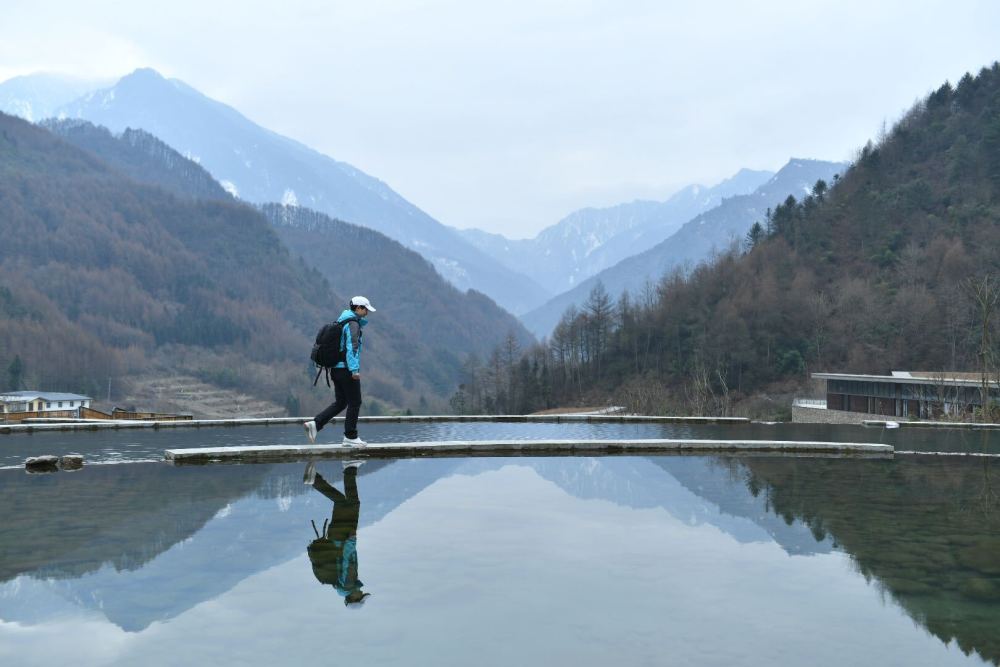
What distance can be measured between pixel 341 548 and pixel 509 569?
1299 mm

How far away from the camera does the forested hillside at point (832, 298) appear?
3750 inches

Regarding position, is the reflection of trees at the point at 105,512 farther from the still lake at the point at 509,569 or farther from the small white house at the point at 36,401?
the small white house at the point at 36,401

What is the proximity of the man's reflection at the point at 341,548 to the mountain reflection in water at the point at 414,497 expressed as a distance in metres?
0.11

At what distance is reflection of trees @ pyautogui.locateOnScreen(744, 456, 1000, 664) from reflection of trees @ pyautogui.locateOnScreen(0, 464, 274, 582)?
4794mm

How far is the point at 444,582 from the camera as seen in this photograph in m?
5.40

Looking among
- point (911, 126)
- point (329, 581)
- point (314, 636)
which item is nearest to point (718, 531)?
point (329, 581)

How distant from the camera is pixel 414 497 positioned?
8.45 m

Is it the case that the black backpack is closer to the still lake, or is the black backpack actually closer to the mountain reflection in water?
the mountain reflection in water

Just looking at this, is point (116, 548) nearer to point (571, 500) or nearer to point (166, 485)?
point (166, 485)

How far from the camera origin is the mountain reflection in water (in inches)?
201

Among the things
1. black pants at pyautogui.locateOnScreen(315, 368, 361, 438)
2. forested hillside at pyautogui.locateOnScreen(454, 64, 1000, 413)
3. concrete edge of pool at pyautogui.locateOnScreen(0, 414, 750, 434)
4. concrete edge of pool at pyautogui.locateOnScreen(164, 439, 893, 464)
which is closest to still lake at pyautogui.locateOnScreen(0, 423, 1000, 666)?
concrete edge of pool at pyautogui.locateOnScreen(164, 439, 893, 464)

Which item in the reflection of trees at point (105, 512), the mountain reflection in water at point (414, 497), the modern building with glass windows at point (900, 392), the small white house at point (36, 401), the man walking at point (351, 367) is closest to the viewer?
the mountain reflection in water at point (414, 497)

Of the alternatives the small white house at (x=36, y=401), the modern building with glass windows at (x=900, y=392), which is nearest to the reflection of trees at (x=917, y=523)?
the modern building with glass windows at (x=900, y=392)

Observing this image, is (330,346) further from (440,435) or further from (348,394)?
(440,435)
